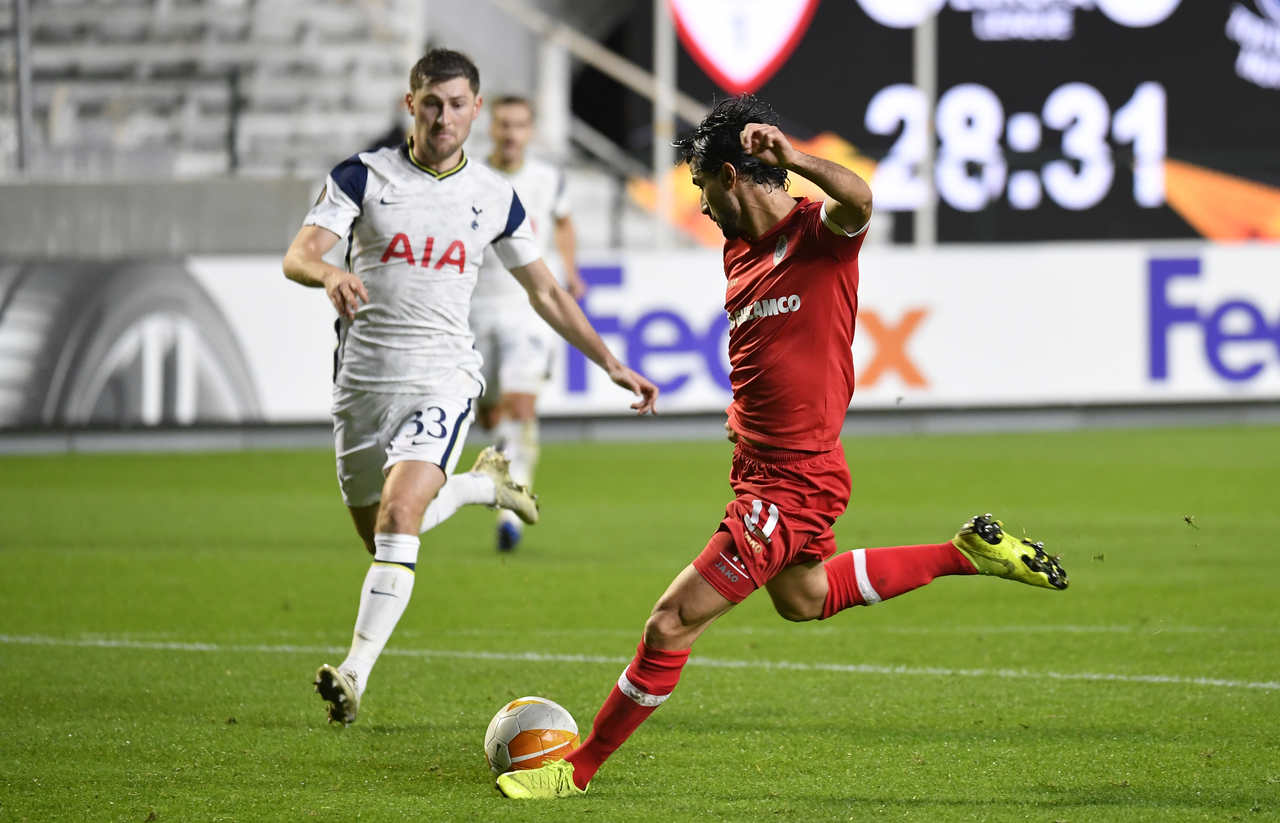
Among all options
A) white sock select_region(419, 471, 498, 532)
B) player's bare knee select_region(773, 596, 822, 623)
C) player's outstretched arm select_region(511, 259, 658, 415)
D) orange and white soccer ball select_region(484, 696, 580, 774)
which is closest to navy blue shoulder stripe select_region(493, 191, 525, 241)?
player's outstretched arm select_region(511, 259, 658, 415)

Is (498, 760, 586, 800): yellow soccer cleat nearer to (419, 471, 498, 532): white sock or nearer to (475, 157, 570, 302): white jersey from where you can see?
(419, 471, 498, 532): white sock

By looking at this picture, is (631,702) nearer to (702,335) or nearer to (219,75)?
(702,335)

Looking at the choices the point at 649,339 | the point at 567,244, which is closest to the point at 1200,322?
the point at 649,339

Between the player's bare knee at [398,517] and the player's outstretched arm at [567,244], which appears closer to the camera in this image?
the player's bare knee at [398,517]

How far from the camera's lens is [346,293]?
527 centimetres

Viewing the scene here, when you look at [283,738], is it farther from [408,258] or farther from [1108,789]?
[1108,789]

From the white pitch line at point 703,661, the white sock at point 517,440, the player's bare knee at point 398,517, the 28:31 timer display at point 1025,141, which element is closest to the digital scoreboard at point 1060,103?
the 28:31 timer display at point 1025,141

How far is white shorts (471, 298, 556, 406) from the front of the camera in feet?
32.7

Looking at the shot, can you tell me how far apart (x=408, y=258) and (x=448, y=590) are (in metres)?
2.80

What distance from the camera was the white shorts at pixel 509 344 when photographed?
32.7 feet

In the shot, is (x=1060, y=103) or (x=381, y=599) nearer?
(x=381, y=599)

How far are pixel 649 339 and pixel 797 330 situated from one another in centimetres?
1046

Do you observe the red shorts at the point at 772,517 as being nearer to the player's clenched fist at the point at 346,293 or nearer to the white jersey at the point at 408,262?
the player's clenched fist at the point at 346,293

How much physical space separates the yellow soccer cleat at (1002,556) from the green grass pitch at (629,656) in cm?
50
